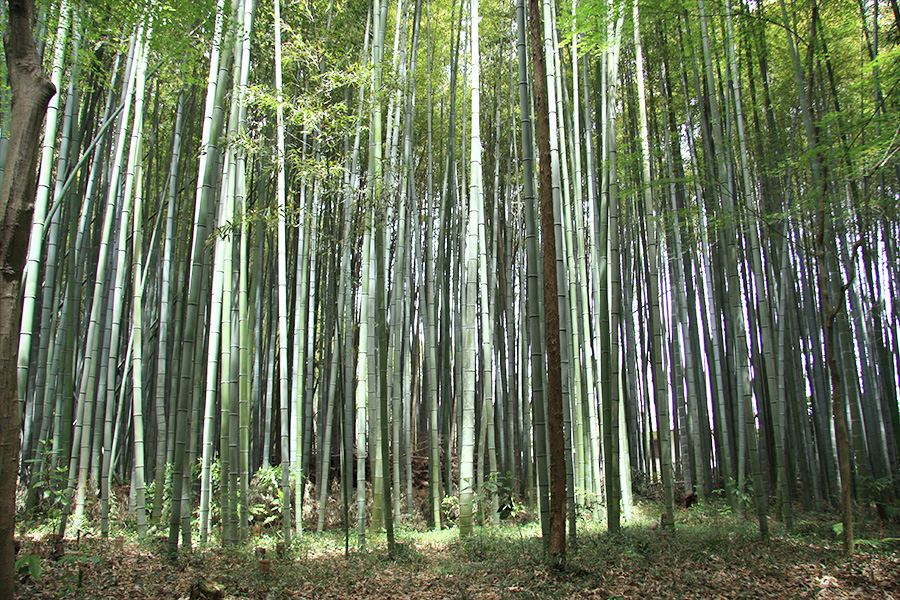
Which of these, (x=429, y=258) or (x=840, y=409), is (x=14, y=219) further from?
(x=840, y=409)

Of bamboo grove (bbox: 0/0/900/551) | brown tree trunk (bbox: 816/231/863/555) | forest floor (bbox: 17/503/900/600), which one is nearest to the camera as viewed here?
forest floor (bbox: 17/503/900/600)

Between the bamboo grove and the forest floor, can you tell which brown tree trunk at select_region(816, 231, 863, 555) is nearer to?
the bamboo grove

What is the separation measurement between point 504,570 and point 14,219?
8.96 feet

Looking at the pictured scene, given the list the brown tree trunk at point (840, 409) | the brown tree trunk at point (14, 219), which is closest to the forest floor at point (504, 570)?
the brown tree trunk at point (840, 409)

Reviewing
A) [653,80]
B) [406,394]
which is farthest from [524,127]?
[653,80]

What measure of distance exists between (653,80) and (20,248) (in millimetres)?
6159

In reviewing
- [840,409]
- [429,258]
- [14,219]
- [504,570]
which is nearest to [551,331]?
[504,570]

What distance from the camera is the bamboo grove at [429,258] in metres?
3.45

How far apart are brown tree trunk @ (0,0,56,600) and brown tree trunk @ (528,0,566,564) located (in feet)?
6.83

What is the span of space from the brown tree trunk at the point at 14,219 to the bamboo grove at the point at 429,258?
712 millimetres

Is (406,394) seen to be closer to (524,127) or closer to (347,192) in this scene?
(347,192)

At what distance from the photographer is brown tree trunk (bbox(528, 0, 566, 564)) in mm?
2574

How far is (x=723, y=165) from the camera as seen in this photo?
3.85 meters

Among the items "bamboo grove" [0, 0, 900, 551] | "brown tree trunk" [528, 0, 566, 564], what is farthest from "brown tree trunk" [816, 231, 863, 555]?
"brown tree trunk" [528, 0, 566, 564]
